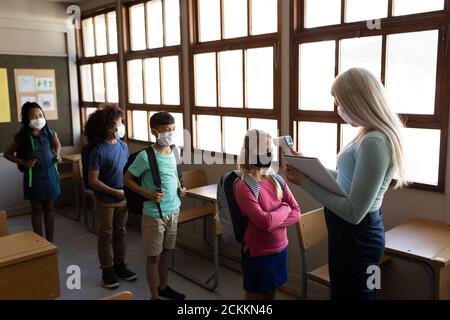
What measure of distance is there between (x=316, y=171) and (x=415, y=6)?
1.41 meters

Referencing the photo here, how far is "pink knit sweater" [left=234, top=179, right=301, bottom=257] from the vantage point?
77.6 inches

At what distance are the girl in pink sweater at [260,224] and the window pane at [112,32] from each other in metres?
3.45

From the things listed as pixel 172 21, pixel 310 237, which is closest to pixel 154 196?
pixel 310 237

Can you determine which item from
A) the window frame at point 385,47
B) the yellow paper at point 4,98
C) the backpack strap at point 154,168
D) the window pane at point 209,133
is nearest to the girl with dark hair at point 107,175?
the backpack strap at point 154,168

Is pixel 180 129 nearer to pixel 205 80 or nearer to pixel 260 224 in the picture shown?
pixel 205 80

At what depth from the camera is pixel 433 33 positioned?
2.35 m

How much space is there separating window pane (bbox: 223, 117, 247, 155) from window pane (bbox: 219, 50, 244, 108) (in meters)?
0.13

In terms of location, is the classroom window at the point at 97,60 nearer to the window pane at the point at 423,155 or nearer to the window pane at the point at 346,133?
the window pane at the point at 346,133

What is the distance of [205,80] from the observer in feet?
12.7

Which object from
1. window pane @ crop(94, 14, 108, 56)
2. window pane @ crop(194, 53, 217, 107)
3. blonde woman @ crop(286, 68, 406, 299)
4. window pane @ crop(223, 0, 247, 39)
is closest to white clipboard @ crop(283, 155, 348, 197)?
blonde woman @ crop(286, 68, 406, 299)

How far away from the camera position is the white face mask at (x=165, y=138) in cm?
261
